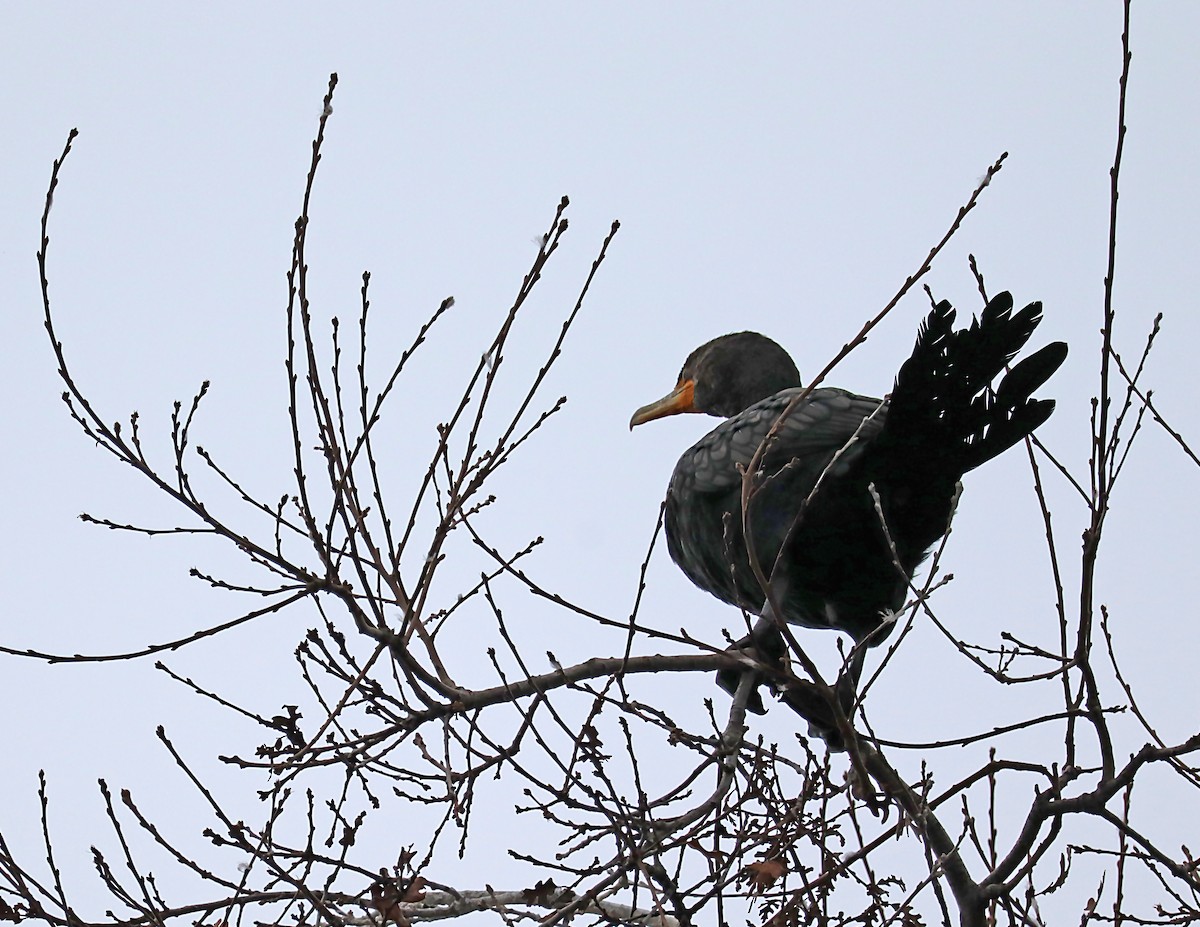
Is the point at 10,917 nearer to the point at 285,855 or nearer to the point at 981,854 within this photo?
the point at 285,855

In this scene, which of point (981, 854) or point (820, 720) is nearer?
point (981, 854)

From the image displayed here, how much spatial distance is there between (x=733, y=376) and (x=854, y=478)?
5.93ft

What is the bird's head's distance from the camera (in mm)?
5695

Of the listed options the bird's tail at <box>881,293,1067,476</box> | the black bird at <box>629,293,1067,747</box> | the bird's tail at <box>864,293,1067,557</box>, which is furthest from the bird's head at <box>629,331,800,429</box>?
the bird's tail at <box>881,293,1067,476</box>

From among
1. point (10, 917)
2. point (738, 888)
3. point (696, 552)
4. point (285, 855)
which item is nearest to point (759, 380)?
point (696, 552)

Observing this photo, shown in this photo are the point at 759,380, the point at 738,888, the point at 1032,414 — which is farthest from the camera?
the point at 759,380

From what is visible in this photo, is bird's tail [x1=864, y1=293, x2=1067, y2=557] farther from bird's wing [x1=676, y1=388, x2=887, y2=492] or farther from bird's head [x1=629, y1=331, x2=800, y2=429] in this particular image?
bird's head [x1=629, y1=331, x2=800, y2=429]

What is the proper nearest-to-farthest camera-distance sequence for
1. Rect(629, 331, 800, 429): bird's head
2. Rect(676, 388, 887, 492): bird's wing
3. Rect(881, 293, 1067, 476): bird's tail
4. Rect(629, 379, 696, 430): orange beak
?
Rect(881, 293, 1067, 476): bird's tail, Rect(676, 388, 887, 492): bird's wing, Rect(629, 331, 800, 429): bird's head, Rect(629, 379, 696, 430): orange beak

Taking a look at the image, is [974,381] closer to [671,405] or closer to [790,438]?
[790,438]

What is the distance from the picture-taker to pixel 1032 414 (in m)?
3.62

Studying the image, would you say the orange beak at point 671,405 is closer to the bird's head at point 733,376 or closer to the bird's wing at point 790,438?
the bird's head at point 733,376

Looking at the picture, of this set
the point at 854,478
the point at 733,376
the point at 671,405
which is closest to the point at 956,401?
the point at 854,478

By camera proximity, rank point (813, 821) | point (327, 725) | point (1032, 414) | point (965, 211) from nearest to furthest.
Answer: point (965, 211)
point (327, 725)
point (813, 821)
point (1032, 414)

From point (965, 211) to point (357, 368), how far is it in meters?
1.46
